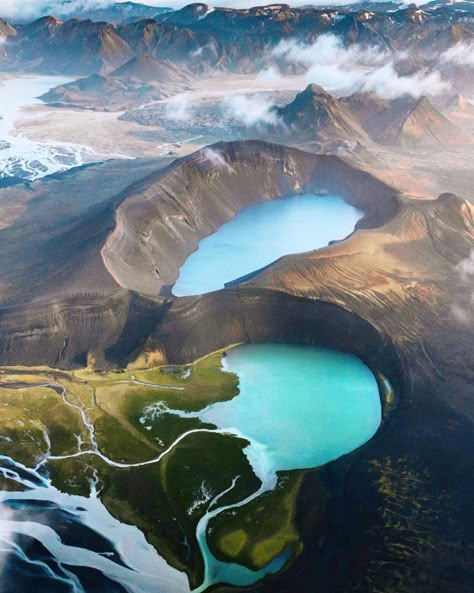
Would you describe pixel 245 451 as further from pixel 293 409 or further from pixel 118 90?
pixel 118 90

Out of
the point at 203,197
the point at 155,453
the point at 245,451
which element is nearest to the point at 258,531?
the point at 245,451

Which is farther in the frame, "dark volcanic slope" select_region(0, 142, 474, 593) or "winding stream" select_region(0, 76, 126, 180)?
"winding stream" select_region(0, 76, 126, 180)

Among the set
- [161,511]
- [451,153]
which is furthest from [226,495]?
[451,153]

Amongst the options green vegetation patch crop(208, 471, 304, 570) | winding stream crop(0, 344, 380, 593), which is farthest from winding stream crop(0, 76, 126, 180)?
green vegetation patch crop(208, 471, 304, 570)

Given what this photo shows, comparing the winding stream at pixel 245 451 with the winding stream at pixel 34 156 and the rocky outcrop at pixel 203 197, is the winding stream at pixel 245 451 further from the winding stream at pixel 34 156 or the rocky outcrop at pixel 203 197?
the winding stream at pixel 34 156

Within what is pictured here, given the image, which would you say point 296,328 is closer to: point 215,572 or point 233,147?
point 215,572

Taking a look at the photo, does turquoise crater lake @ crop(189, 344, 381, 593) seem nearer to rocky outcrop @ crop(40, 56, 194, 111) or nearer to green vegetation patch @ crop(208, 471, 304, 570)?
green vegetation patch @ crop(208, 471, 304, 570)

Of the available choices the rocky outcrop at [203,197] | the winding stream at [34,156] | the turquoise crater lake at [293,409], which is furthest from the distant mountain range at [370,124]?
the turquoise crater lake at [293,409]
